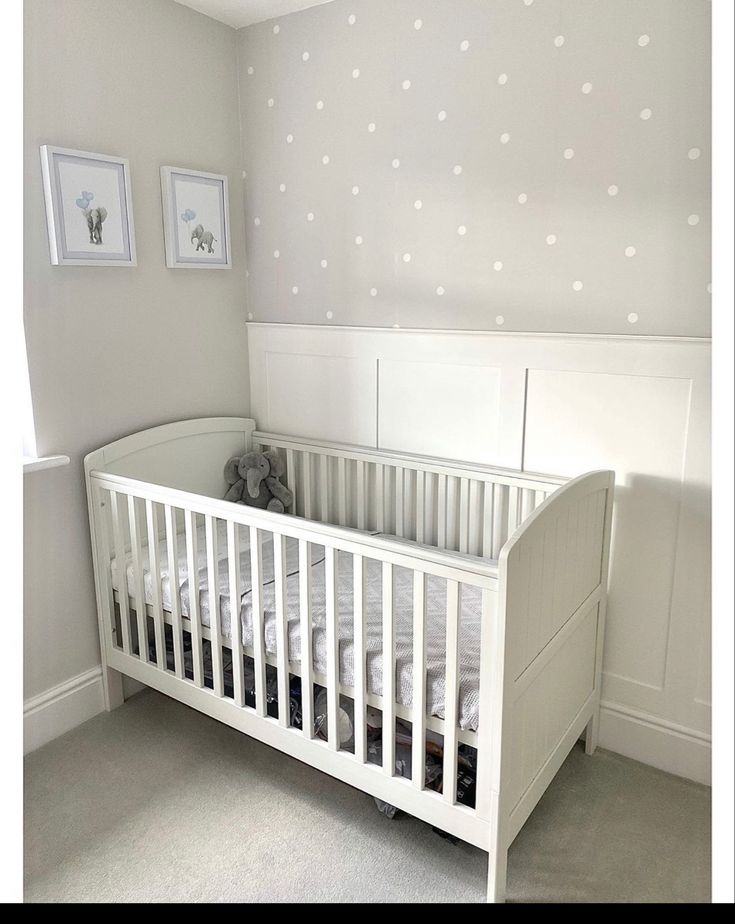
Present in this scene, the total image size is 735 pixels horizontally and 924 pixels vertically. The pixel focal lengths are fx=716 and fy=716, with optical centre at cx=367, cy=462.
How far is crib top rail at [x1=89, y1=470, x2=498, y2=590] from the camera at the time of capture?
1496mm

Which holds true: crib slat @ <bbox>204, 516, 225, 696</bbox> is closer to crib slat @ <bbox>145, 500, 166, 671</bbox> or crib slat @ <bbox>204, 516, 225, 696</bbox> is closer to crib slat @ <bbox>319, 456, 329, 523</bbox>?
crib slat @ <bbox>145, 500, 166, 671</bbox>

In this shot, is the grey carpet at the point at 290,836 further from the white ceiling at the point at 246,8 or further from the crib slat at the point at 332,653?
the white ceiling at the point at 246,8

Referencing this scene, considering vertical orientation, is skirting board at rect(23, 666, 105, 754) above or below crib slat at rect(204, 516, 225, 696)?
below

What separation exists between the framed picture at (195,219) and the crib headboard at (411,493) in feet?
2.21

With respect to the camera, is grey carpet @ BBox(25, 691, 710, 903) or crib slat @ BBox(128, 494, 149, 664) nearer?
grey carpet @ BBox(25, 691, 710, 903)

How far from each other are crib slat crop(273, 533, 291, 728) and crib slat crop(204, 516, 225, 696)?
21cm

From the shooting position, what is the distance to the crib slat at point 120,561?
219cm

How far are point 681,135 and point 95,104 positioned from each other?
1.64m

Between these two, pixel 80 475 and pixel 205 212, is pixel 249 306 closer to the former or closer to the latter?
pixel 205 212

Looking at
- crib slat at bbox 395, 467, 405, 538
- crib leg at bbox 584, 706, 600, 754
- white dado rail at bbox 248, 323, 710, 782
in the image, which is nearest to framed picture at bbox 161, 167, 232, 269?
white dado rail at bbox 248, 323, 710, 782

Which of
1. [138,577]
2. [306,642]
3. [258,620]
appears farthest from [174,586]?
[306,642]

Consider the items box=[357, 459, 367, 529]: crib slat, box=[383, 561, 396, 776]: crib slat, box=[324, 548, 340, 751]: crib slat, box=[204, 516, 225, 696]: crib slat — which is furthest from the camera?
box=[357, 459, 367, 529]: crib slat

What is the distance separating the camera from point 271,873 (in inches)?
66.0

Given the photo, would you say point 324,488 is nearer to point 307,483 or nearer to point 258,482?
point 307,483
